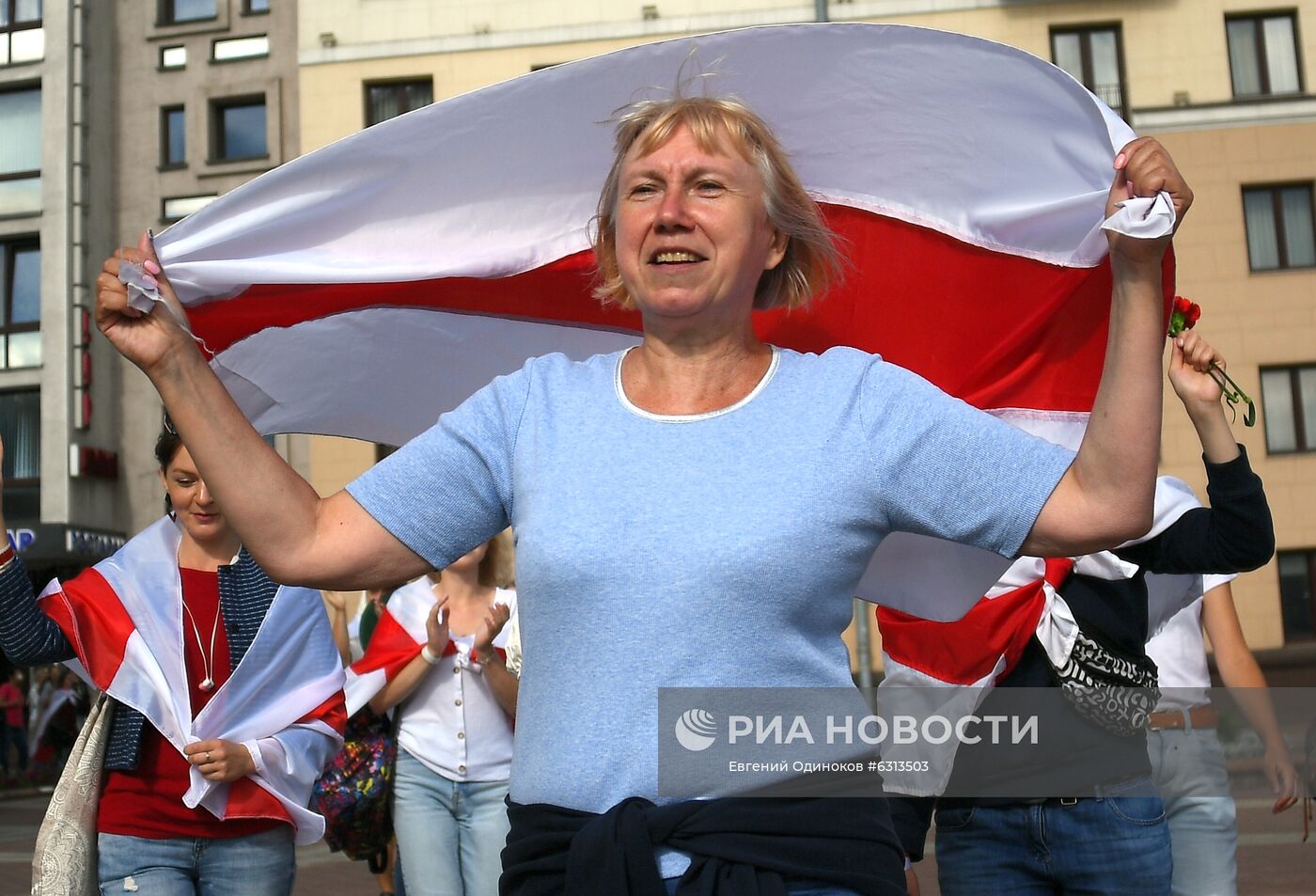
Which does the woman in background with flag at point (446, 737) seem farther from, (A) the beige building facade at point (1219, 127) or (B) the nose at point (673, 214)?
(A) the beige building facade at point (1219, 127)

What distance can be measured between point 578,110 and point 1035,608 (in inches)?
67.5

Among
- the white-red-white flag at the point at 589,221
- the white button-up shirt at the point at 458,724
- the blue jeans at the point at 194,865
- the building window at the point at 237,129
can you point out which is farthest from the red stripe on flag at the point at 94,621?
the building window at the point at 237,129

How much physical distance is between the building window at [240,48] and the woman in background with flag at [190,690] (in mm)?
26044

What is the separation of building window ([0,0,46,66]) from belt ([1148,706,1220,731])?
29.8 m

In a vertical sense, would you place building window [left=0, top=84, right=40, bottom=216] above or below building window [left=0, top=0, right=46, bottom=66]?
below

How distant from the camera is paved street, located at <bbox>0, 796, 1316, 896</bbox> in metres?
9.41

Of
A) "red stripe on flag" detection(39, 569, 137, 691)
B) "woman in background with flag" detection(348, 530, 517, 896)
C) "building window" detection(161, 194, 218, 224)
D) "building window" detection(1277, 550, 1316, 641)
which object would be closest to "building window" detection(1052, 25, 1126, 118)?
"building window" detection(1277, 550, 1316, 641)

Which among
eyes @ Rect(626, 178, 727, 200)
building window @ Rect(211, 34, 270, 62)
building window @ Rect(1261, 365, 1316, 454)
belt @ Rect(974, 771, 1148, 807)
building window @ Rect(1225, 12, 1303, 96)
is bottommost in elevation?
belt @ Rect(974, 771, 1148, 807)

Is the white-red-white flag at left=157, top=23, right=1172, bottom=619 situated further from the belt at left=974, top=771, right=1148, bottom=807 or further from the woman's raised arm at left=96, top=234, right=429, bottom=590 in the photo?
the belt at left=974, top=771, right=1148, bottom=807

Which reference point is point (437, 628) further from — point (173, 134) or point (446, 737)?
point (173, 134)

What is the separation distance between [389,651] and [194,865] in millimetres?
1942

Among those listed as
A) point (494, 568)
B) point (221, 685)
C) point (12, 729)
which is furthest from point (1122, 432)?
point (12, 729)

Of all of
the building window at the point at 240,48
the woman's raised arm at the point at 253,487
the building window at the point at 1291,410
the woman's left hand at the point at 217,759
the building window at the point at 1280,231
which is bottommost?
the woman's left hand at the point at 217,759

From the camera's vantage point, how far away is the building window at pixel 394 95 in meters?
27.3
